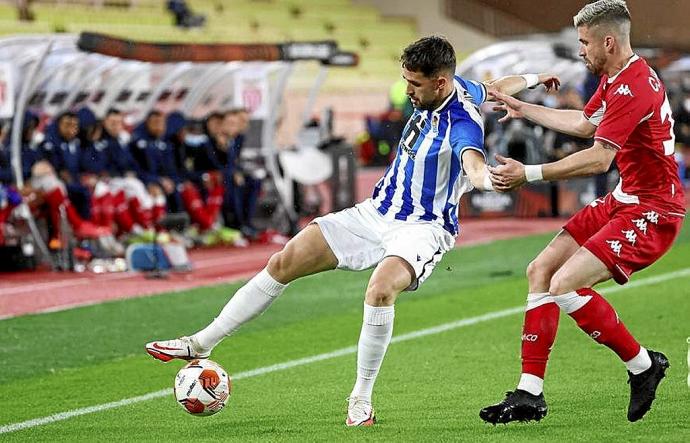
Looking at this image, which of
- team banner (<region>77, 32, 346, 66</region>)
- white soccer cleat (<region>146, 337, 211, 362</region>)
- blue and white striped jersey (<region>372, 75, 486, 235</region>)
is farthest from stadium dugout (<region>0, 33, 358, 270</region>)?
blue and white striped jersey (<region>372, 75, 486, 235</region>)

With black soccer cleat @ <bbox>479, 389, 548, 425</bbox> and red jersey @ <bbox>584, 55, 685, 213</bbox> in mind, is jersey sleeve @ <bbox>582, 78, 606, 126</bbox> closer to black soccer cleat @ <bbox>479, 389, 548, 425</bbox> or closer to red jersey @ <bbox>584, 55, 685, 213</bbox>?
red jersey @ <bbox>584, 55, 685, 213</bbox>

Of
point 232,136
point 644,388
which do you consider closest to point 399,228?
point 644,388

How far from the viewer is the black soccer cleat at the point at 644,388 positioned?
595 cm

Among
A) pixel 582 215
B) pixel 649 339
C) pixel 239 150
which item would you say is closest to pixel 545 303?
pixel 582 215

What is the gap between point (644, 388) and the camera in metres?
6.02

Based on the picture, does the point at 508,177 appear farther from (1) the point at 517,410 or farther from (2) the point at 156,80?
(2) the point at 156,80

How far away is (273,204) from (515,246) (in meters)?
3.44

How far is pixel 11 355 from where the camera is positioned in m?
8.84

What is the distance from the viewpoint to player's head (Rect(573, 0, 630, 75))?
231 inches

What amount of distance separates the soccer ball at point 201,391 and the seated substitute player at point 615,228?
126 centimetres

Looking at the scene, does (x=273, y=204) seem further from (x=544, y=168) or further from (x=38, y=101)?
(x=544, y=168)

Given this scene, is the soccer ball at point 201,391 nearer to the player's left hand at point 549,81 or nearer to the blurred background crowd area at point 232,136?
the player's left hand at point 549,81

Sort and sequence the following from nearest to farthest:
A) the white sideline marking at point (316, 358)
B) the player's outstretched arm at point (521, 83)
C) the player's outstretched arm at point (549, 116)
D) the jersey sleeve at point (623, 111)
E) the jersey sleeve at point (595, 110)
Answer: the jersey sleeve at point (623, 111) < the jersey sleeve at point (595, 110) < the player's outstretched arm at point (549, 116) < the white sideline marking at point (316, 358) < the player's outstretched arm at point (521, 83)

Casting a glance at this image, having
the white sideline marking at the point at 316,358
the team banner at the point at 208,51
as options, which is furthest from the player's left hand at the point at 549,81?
the team banner at the point at 208,51
